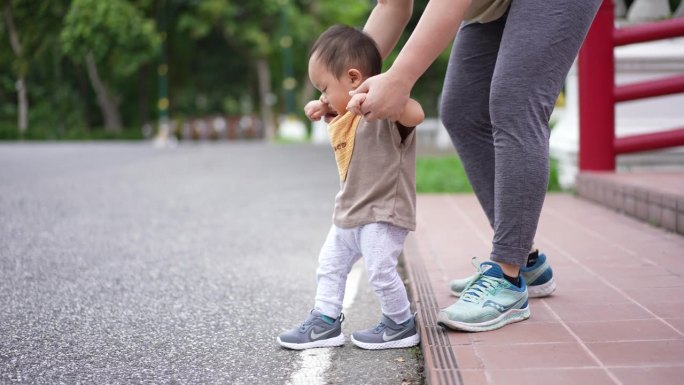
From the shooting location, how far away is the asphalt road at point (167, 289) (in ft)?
8.40

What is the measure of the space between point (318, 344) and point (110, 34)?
1157 inches

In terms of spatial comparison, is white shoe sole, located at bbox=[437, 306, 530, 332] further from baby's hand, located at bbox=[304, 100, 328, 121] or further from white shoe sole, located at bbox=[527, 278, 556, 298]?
baby's hand, located at bbox=[304, 100, 328, 121]

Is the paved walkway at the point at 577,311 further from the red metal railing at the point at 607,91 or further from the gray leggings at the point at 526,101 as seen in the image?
the red metal railing at the point at 607,91

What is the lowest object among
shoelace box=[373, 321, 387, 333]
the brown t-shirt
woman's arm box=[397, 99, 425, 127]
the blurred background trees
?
shoelace box=[373, 321, 387, 333]

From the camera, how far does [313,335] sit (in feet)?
9.02

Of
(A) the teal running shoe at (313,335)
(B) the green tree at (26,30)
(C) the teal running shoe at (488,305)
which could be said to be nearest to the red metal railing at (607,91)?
(C) the teal running shoe at (488,305)

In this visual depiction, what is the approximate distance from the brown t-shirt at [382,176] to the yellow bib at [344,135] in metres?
0.02

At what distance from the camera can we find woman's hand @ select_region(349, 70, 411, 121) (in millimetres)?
2367

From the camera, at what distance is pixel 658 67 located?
6.70 meters

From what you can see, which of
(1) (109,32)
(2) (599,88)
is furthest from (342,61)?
(1) (109,32)

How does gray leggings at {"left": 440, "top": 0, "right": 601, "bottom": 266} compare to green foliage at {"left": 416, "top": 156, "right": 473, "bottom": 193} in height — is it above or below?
above

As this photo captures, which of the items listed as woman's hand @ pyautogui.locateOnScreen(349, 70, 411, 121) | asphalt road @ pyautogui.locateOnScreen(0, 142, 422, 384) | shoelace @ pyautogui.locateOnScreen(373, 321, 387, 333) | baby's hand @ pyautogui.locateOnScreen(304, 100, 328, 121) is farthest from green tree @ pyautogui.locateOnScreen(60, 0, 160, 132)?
woman's hand @ pyautogui.locateOnScreen(349, 70, 411, 121)

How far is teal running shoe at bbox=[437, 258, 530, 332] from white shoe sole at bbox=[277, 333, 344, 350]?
35 centimetres

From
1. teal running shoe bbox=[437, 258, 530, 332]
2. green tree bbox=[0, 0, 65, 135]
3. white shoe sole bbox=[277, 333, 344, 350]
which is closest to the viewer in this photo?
teal running shoe bbox=[437, 258, 530, 332]
